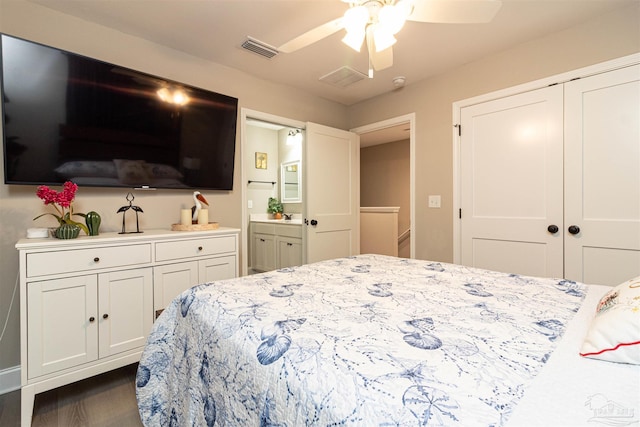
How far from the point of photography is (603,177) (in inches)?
84.4

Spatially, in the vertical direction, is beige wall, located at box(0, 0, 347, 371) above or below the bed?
above

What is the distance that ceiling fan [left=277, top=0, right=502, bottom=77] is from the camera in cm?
139

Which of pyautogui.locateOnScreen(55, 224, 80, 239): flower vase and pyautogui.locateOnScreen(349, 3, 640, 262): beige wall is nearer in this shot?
pyautogui.locateOnScreen(55, 224, 80, 239): flower vase

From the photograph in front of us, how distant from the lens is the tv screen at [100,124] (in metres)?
1.81

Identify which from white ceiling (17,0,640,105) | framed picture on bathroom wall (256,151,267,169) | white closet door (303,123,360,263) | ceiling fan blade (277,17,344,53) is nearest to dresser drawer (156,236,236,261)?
white closet door (303,123,360,263)

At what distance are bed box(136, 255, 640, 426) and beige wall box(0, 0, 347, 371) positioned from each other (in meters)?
1.34

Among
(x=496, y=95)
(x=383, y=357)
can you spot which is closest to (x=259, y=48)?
(x=496, y=95)

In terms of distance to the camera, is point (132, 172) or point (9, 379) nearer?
point (9, 379)

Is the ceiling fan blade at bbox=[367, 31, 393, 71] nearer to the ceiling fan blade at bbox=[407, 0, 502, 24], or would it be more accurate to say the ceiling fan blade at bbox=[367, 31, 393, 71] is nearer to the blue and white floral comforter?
the ceiling fan blade at bbox=[407, 0, 502, 24]

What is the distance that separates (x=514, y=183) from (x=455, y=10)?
1.70m

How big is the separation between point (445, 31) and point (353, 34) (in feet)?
3.70

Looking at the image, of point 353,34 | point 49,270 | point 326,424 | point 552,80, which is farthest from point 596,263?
point 49,270

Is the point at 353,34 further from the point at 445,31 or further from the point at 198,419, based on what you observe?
the point at 198,419

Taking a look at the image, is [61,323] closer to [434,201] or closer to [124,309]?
[124,309]
